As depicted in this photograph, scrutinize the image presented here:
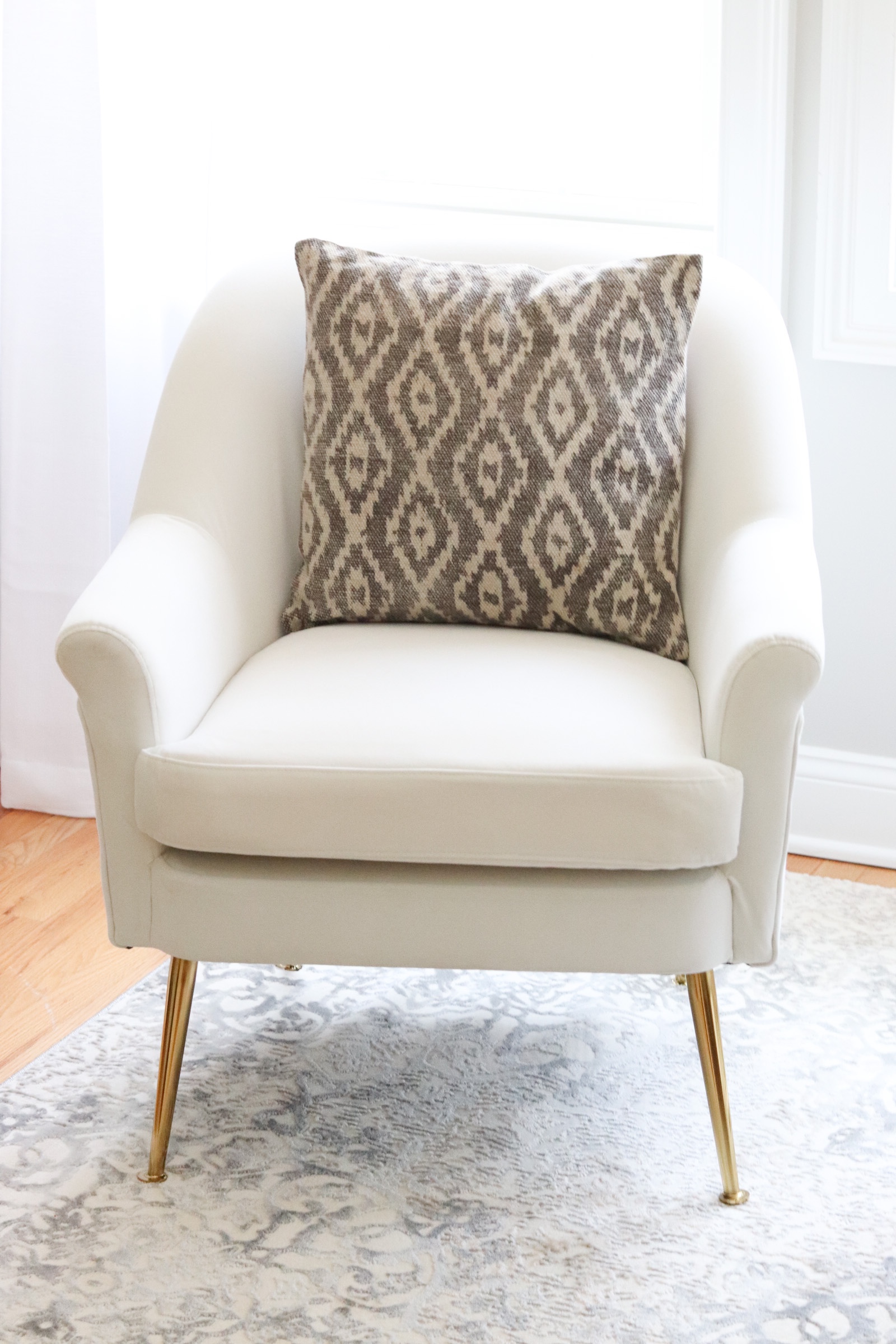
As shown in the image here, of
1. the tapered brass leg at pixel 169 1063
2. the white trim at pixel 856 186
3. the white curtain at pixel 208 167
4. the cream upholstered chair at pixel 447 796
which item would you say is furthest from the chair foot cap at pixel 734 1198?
the white curtain at pixel 208 167

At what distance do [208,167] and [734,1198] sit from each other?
1.78 m

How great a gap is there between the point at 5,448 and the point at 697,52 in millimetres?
1333

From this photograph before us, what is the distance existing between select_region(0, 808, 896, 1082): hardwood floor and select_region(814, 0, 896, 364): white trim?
2.79 feet

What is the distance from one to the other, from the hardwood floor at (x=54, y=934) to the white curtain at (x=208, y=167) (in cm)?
12

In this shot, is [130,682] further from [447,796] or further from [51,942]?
[51,942]

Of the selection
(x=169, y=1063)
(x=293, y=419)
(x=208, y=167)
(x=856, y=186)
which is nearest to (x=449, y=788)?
(x=169, y=1063)

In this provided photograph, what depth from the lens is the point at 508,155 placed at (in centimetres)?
252

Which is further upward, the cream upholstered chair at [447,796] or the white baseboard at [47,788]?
the cream upholstered chair at [447,796]

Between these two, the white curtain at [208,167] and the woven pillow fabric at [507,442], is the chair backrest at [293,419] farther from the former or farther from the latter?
the white curtain at [208,167]

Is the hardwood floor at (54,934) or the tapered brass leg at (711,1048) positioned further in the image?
the hardwood floor at (54,934)

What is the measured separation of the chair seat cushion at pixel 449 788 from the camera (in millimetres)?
1324

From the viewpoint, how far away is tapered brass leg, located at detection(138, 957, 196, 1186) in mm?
1466

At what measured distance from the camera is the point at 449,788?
4.36 feet

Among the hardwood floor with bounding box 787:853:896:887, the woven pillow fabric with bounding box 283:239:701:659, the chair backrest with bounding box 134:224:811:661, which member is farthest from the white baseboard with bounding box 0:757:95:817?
the hardwood floor with bounding box 787:853:896:887
